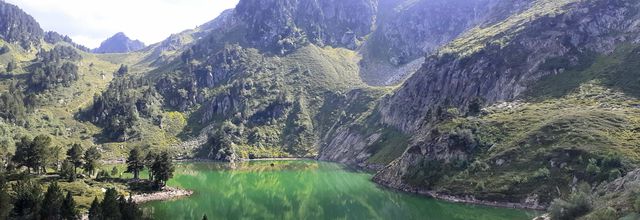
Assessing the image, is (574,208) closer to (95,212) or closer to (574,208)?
(574,208)

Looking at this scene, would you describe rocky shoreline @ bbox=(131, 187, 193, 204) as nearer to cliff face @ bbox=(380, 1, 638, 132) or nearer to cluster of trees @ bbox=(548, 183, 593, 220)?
cluster of trees @ bbox=(548, 183, 593, 220)

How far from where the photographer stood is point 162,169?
114 m

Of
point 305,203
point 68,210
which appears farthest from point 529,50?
point 68,210

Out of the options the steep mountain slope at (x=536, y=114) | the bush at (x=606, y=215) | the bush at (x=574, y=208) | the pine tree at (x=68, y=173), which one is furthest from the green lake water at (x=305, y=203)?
the bush at (x=606, y=215)

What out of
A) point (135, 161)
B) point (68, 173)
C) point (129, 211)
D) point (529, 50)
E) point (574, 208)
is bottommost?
point (574, 208)

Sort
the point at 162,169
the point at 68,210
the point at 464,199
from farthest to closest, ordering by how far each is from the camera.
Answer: the point at 162,169, the point at 464,199, the point at 68,210

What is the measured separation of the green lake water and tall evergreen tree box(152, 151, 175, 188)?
813 centimetres

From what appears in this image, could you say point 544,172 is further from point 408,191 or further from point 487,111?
point 487,111

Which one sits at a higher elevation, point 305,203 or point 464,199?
point 305,203

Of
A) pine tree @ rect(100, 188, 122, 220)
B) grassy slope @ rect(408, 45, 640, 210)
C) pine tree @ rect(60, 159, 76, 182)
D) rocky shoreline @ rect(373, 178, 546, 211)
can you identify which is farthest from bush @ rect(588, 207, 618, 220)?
pine tree @ rect(60, 159, 76, 182)

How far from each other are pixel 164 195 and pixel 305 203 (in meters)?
32.5

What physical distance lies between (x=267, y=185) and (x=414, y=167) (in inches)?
1624

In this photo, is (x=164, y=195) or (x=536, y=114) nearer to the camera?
(x=164, y=195)

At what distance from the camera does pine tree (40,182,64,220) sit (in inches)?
2729
